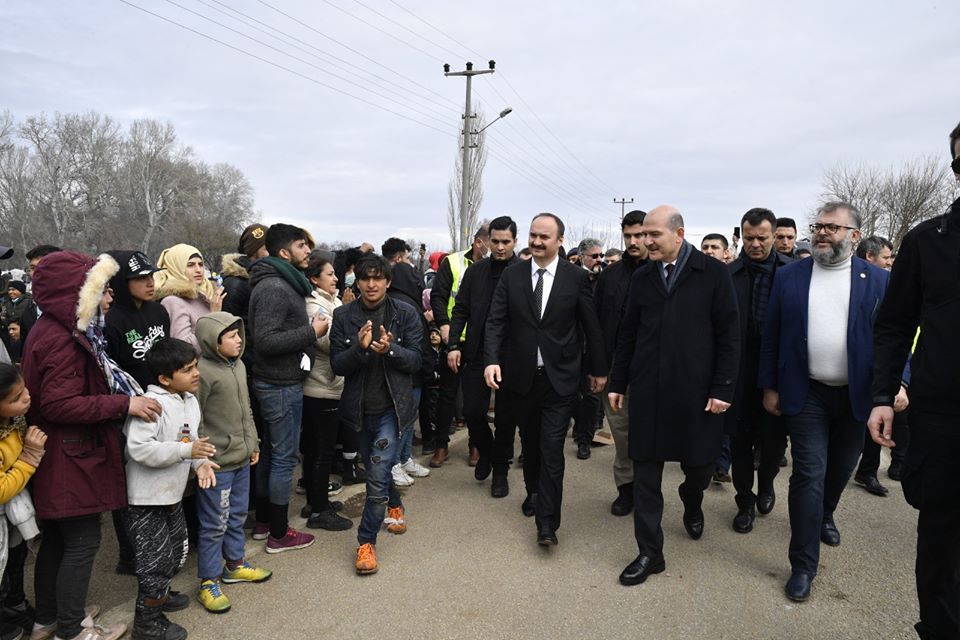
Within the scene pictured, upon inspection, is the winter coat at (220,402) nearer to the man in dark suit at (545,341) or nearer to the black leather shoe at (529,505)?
the man in dark suit at (545,341)

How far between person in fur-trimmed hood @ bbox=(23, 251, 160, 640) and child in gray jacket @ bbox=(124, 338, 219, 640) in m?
0.09

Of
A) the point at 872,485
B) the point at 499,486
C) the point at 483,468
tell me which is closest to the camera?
the point at 499,486

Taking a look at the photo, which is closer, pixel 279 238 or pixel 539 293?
pixel 279 238

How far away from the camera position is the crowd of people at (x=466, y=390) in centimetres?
260

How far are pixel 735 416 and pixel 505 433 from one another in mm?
1801

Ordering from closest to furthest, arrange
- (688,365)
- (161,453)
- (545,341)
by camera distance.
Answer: (161,453) → (688,365) → (545,341)

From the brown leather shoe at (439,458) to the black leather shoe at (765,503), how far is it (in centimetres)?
288

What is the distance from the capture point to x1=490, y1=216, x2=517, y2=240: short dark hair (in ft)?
16.5

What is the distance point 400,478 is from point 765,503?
303 centimetres

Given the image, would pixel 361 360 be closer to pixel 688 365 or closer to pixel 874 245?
pixel 688 365

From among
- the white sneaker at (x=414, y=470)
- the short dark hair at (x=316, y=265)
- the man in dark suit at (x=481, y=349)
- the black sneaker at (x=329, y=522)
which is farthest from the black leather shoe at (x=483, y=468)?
the short dark hair at (x=316, y=265)

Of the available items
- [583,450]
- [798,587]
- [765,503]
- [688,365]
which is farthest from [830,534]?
[583,450]

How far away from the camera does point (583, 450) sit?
6055mm

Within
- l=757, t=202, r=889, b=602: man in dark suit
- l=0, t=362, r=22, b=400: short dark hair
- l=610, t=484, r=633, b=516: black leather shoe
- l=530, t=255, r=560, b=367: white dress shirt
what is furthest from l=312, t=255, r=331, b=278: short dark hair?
l=757, t=202, r=889, b=602: man in dark suit
